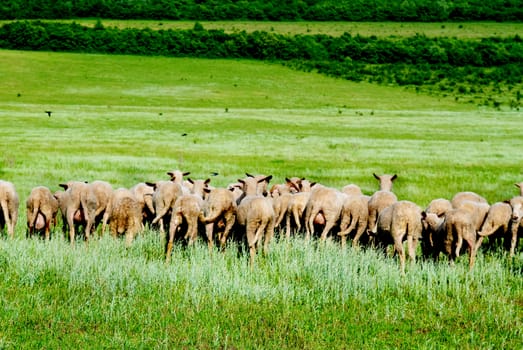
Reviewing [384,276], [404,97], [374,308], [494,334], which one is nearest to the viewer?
[494,334]

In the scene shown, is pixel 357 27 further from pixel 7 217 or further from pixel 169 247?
pixel 169 247

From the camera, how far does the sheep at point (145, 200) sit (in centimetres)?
1686

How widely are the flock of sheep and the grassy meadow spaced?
22.5 inches

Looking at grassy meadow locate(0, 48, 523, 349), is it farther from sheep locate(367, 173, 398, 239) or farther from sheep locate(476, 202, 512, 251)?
sheep locate(367, 173, 398, 239)

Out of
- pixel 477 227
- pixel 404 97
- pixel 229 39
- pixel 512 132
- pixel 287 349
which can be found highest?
pixel 229 39

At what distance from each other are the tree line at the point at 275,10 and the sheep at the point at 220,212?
120 m

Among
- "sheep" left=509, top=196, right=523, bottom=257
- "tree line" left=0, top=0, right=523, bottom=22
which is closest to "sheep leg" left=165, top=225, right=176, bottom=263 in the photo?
"sheep" left=509, top=196, right=523, bottom=257

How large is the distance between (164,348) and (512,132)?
151 feet

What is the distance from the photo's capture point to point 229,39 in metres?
108

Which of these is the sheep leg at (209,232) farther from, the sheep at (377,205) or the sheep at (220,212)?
the sheep at (377,205)

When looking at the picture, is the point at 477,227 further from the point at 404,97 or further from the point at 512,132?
the point at 404,97

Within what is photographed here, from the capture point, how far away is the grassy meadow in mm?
9211

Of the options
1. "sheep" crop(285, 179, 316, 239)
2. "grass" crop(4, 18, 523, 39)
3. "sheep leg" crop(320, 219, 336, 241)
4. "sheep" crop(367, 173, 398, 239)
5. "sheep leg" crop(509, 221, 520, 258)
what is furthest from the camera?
"grass" crop(4, 18, 523, 39)

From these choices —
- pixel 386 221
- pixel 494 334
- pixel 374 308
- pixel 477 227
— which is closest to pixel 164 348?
pixel 374 308
